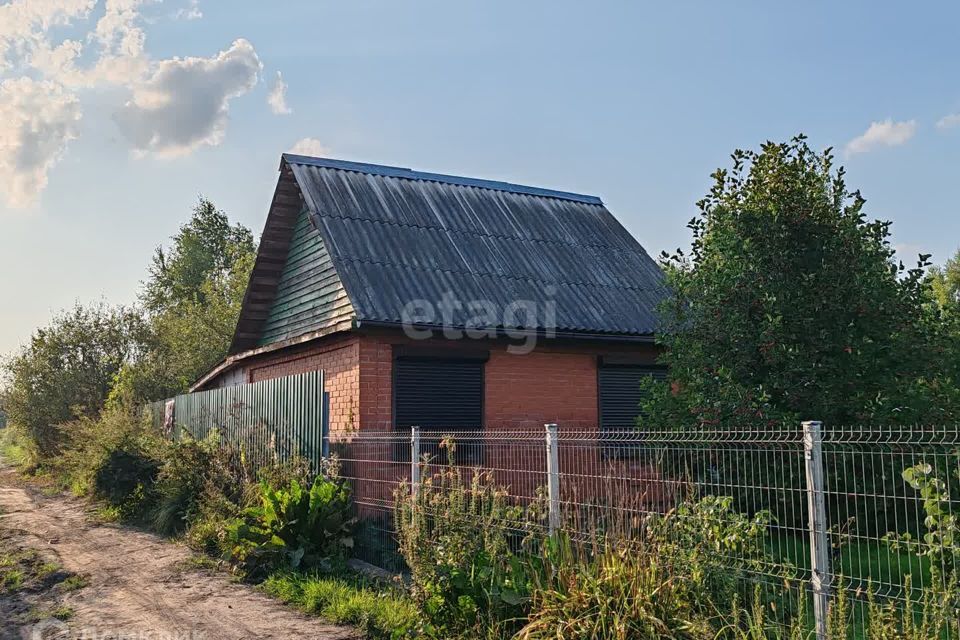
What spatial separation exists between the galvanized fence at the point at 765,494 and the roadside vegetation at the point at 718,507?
2.0 inches

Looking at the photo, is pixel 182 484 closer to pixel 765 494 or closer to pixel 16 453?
pixel 765 494

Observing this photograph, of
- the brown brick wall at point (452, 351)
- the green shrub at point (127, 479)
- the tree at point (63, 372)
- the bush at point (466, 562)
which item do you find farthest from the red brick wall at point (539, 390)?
the tree at point (63, 372)

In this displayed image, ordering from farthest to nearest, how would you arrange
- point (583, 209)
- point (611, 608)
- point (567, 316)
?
point (583, 209), point (567, 316), point (611, 608)

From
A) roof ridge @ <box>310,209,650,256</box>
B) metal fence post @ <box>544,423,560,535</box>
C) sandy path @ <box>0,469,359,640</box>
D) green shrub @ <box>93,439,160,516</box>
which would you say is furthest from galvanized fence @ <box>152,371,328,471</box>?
metal fence post @ <box>544,423,560,535</box>

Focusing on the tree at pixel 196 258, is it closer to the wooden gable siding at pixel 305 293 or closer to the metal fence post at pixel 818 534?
the wooden gable siding at pixel 305 293

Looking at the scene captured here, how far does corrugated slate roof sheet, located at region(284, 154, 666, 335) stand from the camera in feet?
41.0

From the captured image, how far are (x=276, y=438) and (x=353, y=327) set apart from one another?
74.0 inches

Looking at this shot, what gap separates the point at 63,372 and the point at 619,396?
22626mm

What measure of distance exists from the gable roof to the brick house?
38mm

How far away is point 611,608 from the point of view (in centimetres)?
506

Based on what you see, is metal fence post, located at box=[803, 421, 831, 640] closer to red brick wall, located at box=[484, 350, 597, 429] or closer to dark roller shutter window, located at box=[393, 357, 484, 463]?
dark roller shutter window, located at box=[393, 357, 484, 463]

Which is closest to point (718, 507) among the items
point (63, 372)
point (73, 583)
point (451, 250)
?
point (73, 583)

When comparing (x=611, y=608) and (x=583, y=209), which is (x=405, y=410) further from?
(x=583, y=209)

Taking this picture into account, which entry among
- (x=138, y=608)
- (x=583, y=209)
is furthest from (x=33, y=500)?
(x=583, y=209)
